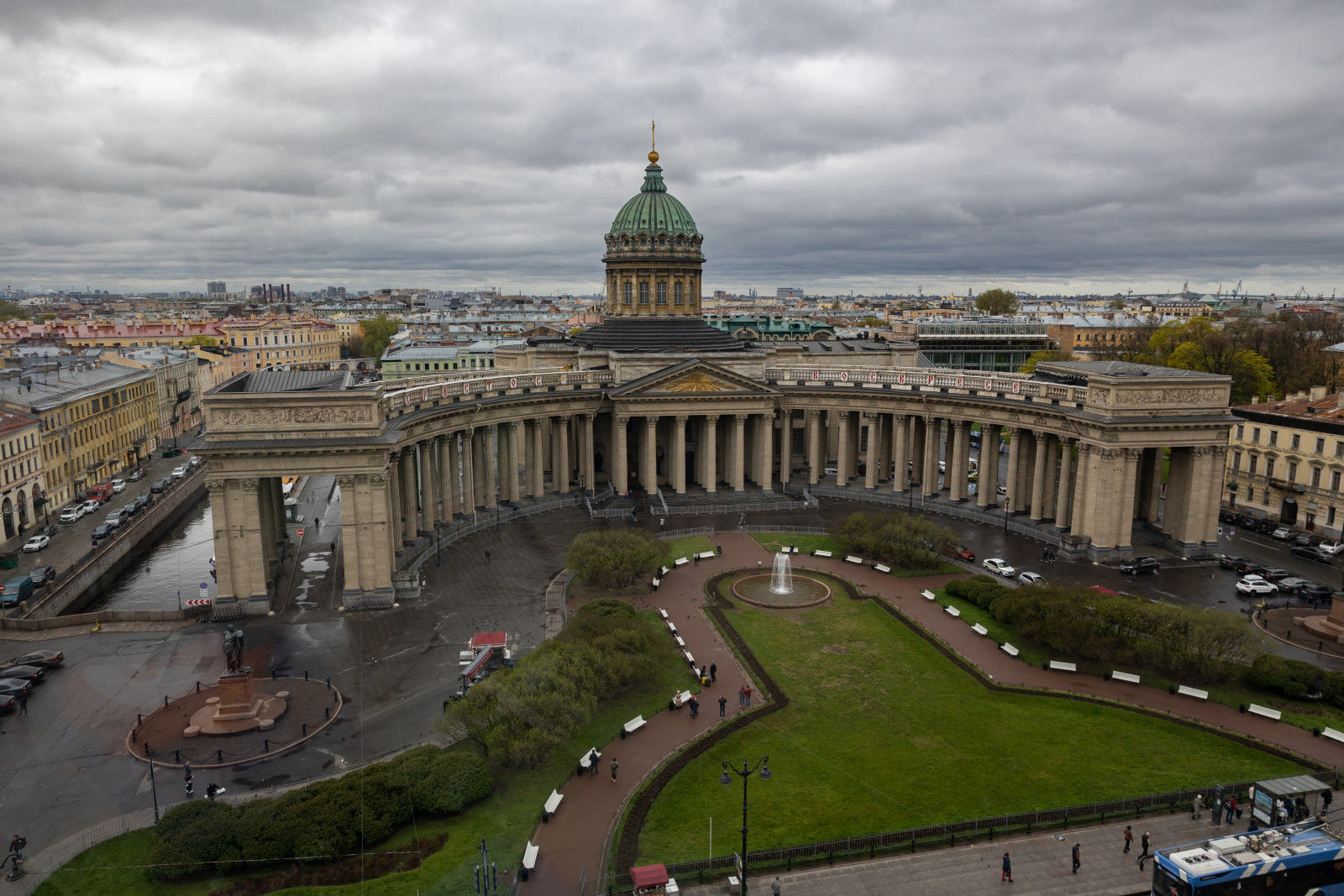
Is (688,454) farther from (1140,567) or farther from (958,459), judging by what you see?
(1140,567)

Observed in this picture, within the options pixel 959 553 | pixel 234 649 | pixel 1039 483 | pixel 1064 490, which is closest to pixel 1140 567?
pixel 1064 490

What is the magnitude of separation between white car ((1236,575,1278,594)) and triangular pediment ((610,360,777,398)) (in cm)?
3821

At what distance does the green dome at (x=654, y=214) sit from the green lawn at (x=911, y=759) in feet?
187

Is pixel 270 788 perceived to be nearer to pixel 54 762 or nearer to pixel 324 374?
pixel 54 762

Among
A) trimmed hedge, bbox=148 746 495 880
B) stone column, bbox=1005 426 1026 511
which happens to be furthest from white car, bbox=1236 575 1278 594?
trimmed hedge, bbox=148 746 495 880

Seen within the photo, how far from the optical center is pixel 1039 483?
221ft

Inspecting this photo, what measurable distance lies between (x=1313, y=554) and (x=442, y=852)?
6177 cm

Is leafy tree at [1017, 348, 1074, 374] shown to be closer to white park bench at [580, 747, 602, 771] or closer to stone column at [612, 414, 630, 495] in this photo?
stone column at [612, 414, 630, 495]

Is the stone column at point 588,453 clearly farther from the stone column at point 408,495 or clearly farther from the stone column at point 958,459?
the stone column at point 958,459

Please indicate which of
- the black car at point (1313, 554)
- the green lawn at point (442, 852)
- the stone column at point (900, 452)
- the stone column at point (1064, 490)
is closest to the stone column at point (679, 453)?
the stone column at point (900, 452)

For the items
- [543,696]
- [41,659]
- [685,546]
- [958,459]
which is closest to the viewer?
[543,696]

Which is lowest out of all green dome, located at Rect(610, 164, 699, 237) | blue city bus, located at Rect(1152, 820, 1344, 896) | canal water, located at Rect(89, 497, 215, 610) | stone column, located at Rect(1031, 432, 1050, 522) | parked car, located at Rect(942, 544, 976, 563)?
canal water, located at Rect(89, 497, 215, 610)

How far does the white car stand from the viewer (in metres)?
52.5

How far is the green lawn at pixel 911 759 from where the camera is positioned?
30.6m
